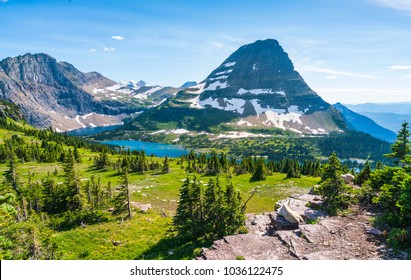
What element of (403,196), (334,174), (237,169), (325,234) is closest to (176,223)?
→ (325,234)

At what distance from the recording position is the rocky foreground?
2058 cm

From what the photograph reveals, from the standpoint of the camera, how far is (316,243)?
887 inches

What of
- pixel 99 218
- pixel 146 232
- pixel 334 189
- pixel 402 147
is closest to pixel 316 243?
pixel 334 189

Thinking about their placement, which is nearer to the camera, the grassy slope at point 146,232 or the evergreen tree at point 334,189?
the evergreen tree at point 334,189

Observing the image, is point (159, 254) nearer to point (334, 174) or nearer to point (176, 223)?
point (176, 223)

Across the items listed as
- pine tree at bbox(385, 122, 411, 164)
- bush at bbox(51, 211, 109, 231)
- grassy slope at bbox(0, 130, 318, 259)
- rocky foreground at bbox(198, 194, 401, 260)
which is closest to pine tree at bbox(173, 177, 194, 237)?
grassy slope at bbox(0, 130, 318, 259)

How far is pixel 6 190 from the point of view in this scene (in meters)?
43.5

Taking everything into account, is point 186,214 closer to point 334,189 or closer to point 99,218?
point 99,218

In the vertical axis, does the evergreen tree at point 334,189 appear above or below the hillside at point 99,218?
above

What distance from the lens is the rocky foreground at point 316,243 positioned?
20578 millimetres

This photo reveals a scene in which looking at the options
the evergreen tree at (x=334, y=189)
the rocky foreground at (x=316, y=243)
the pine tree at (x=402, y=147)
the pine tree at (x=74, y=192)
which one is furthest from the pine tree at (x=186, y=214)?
the pine tree at (x=402, y=147)

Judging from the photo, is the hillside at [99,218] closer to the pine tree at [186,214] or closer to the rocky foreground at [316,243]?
the pine tree at [186,214]

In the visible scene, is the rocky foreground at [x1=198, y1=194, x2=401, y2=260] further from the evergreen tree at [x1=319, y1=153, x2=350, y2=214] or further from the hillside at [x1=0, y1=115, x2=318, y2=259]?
the hillside at [x1=0, y1=115, x2=318, y2=259]
